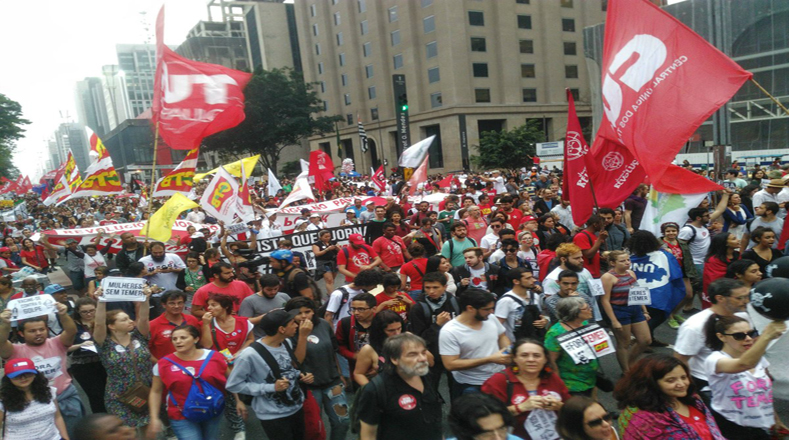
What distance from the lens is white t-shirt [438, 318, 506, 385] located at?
388 cm

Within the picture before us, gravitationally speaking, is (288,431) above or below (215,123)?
below

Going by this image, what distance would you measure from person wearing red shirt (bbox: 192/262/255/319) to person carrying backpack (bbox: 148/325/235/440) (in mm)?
1531

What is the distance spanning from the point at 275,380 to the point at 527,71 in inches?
1954

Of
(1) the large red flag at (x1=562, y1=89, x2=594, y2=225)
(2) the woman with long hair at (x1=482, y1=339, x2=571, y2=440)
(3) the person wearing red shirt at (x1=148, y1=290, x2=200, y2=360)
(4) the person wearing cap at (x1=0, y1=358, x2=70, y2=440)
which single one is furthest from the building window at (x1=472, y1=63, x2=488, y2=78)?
(4) the person wearing cap at (x1=0, y1=358, x2=70, y2=440)

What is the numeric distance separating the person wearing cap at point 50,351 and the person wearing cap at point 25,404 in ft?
1.66

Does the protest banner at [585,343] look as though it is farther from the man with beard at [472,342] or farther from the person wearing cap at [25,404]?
the person wearing cap at [25,404]

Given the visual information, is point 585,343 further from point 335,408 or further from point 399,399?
point 335,408

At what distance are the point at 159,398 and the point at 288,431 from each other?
3.11ft

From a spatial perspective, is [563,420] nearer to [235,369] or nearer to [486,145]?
[235,369]

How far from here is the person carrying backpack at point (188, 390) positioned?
12.5ft

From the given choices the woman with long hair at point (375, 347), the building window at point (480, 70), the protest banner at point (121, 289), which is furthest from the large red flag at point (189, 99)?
the building window at point (480, 70)

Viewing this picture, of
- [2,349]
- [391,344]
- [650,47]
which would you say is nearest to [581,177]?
[650,47]

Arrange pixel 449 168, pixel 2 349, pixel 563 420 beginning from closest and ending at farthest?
pixel 563 420 → pixel 2 349 → pixel 449 168

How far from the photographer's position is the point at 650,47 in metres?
6.50
